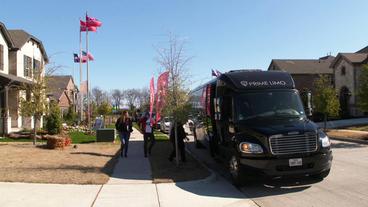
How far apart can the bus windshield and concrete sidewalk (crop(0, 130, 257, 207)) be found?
1.83 metres

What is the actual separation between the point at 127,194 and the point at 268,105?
4124 mm

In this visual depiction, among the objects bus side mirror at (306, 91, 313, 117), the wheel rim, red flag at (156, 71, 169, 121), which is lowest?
the wheel rim

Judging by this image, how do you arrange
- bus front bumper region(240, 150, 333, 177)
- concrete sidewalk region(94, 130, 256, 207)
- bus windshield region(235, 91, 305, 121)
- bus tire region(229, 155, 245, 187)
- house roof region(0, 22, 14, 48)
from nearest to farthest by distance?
concrete sidewalk region(94, 130, 256, 207) < bus front bumper region(240, 150, 333, 177) < bus tire region(229, 155, 245, 187) < bus windshield region(235, 91, 305, 121) < house roof region(0, 22, 14, 48)

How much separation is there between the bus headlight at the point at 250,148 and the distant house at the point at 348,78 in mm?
40117

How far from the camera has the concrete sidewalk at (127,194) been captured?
329 inches

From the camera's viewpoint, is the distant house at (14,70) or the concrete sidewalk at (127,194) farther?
the distant house at (14,70)

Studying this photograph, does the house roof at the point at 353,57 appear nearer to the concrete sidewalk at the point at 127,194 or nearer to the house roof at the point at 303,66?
the house roof at the point at 303,66

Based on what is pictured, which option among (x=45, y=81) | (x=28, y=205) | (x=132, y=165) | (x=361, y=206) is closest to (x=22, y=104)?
(x=45, y=81)

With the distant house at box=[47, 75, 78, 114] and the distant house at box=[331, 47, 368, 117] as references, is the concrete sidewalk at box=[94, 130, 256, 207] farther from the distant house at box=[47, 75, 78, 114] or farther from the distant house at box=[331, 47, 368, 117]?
the distant house at box=[47, 75, 78, 114]

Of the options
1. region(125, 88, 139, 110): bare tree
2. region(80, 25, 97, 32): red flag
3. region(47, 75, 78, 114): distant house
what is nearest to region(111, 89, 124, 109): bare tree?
region(125, 88, 139, 110): bare tree

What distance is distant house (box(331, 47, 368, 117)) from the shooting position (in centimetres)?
4741

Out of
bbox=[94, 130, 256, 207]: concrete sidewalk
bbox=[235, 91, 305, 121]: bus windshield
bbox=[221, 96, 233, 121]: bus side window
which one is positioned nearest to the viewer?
bbox=[94, 130, 256, 207]: concrete sidewalk

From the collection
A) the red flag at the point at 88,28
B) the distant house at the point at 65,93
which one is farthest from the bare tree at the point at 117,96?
the red flag at the point at 88,28

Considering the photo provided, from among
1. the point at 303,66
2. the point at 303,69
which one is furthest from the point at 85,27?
the point at 303,66
